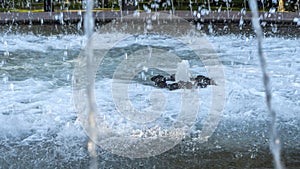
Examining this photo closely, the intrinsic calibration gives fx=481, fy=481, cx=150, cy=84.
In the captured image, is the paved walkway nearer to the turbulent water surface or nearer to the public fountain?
the public fountain

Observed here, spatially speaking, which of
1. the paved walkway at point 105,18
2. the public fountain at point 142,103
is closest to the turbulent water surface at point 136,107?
the public fountain at point 142,103

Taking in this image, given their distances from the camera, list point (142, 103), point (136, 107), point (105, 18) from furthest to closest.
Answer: point (105, 18)
point (142, 103)
point (136, 107)

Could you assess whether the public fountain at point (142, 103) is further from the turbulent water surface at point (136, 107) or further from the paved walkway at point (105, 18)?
the paved walkway at point (105, 18)

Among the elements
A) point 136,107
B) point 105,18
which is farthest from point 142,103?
point 105,18

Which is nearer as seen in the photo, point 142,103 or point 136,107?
point 136,107

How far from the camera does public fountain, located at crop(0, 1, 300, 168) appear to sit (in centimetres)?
363

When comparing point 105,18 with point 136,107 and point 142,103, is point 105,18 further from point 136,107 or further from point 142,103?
point 136,107

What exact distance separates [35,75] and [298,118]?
141 inches

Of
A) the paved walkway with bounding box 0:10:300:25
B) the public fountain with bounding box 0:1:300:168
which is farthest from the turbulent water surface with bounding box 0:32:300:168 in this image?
the paved walkway with bounding box 0:10:300:25

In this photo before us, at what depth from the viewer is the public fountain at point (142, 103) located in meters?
3.63

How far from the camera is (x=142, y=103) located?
521 centimetres

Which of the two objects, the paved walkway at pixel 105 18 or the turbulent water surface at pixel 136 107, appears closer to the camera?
the turbulent water surface at pixel 136 107

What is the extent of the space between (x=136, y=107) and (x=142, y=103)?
0.17 meters

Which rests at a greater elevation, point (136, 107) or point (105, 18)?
point (105, 18)
